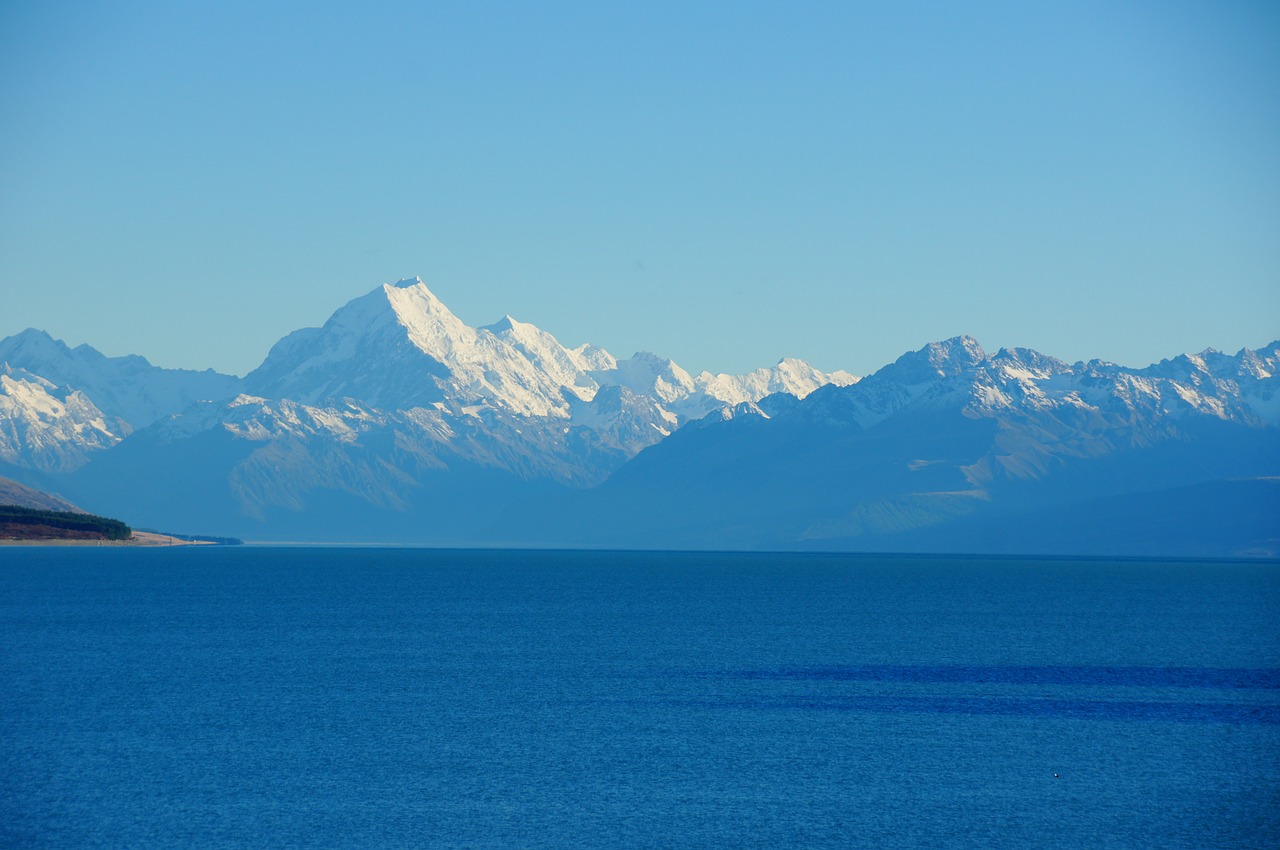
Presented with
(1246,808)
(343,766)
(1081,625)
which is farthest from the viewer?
(1081,625)

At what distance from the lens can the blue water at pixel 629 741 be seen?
65.5 m

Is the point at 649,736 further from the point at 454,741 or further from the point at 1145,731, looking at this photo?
the point at 1145,731

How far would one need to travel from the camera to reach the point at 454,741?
83125mm

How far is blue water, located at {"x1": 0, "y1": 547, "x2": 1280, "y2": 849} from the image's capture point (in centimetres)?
6550

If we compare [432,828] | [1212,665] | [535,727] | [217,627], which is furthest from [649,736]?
[217,627]

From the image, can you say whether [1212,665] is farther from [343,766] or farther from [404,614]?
[404,614]

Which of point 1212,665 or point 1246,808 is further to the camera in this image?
point 1212,665

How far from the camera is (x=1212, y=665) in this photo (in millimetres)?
124188

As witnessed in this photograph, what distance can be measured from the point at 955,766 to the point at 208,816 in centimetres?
3728

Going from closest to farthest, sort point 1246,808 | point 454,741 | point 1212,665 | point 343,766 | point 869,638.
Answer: point 1246,808
point 343,766
point 454,741
point 1212,665
point 869,638

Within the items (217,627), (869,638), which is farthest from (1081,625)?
(217,627)

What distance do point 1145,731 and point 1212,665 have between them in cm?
4033

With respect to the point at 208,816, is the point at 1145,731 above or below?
above

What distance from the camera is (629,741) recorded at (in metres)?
84.1
